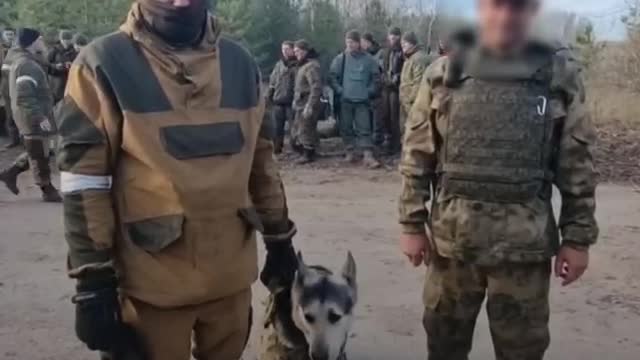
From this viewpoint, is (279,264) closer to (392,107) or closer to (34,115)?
(34,115)

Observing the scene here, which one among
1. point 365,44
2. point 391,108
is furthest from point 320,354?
point 365,44

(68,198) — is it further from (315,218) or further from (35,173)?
(35,173)

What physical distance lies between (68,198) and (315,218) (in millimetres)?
5898

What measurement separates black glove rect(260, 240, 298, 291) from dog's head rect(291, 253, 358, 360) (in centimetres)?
29

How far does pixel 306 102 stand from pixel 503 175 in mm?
9114

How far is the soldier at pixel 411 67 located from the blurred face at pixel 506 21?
7542 millimetres

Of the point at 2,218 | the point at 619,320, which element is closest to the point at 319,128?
the point at 2,218

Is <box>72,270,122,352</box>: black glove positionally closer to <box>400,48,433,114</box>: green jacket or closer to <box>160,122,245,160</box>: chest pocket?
<box>160,122,245,160</box>: chest pocket

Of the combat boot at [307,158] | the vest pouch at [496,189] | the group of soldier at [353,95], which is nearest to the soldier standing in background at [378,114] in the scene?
the group of soldier at [353,95]

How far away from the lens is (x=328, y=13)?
60.2 ft

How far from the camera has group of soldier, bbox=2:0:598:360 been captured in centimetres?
272

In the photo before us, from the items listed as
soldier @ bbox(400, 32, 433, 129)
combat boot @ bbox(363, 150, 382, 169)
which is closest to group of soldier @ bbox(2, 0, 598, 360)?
soldier @ bbox(400, 32, 433, 129)

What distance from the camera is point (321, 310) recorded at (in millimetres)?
3943

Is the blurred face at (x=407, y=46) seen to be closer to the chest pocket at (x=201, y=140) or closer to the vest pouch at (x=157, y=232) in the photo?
the chest pocket at (x=201, y=140)
